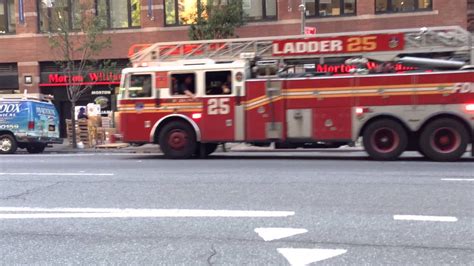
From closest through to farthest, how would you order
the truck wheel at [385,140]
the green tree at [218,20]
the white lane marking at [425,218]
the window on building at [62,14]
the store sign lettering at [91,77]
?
the white lane marking at [425,218], the truck wheel at [385,140], the window on building at [62,14], the green tree at [218,20], the store sign lettering at [91,77]

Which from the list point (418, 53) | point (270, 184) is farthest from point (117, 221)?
point (418, 53)

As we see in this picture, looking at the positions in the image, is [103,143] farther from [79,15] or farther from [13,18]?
[13,18]

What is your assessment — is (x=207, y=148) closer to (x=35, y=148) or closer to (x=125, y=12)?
(x=35, y=148)

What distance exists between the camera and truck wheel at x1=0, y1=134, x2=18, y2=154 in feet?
58.6

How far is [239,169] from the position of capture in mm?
10945

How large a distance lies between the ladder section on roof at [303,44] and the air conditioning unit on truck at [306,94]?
0.08 ft

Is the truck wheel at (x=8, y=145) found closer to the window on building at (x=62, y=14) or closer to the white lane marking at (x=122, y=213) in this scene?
the window on building at (x=62, y=14)

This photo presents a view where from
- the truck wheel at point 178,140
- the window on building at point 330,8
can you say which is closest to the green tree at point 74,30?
the truck wheel at point 178,140

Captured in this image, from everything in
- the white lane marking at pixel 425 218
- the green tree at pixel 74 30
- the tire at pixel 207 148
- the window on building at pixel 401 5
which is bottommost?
the white lane marking at pixel 425 218

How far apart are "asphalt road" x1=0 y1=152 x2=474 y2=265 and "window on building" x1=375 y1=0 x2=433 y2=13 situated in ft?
49.7

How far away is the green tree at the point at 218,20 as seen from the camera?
2136 cm

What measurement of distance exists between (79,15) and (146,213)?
54.9 ft

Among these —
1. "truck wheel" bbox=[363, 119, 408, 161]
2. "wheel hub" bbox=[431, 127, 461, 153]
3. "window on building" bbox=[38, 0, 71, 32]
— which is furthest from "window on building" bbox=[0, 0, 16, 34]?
"wheel hub" bbox=[431, 127, 461, 153]

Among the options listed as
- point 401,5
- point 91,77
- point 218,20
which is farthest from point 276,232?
point 91,77
